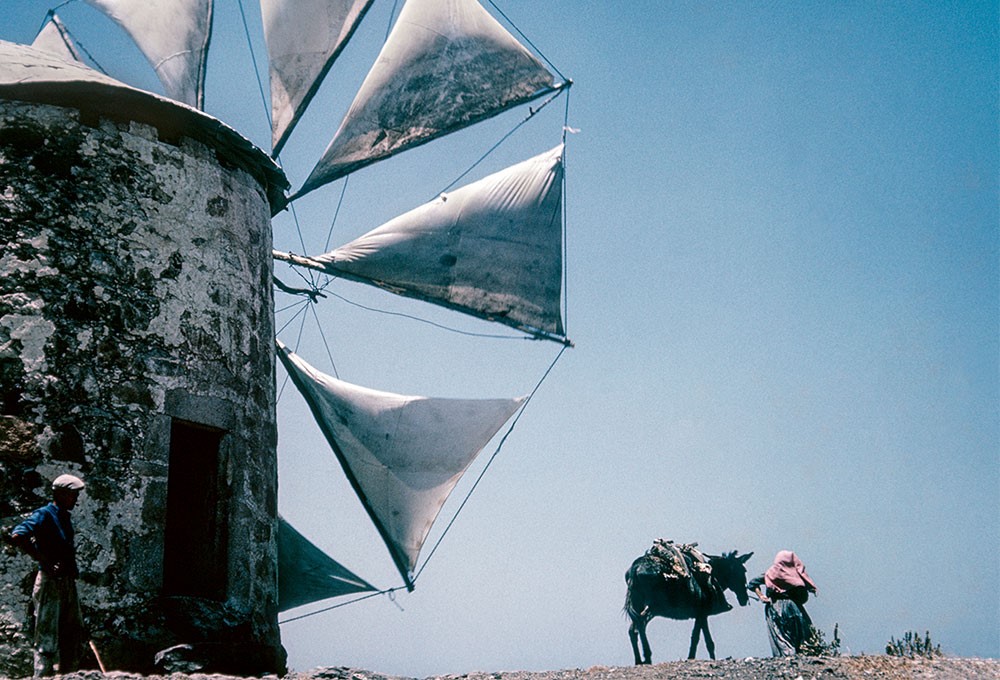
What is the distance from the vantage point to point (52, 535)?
6.74 m

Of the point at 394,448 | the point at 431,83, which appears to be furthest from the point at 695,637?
the point at 431,83

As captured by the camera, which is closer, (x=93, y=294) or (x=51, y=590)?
(x=51, y=590)

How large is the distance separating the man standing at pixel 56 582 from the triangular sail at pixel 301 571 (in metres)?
6.42

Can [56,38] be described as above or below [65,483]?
above

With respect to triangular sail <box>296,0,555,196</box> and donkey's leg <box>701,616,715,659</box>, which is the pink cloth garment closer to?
donkey's leg <box>701,616,715,659</box>

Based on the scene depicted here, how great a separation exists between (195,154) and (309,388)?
16.6 feet

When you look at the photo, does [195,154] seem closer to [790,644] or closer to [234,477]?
[234,477]

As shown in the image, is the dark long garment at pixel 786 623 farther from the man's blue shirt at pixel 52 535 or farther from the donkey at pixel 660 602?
the man's blue shirt at pixel 52 535

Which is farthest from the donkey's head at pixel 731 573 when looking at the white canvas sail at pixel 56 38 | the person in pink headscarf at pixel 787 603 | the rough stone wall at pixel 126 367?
the white canvas sail at pixel 56 38

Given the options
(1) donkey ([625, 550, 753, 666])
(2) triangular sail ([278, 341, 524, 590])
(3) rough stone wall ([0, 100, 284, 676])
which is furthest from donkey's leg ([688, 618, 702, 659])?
(3) rough stone wall ([0, 100, 284, 676])

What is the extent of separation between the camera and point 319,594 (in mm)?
13664

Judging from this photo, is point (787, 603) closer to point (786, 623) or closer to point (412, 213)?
point (786, 623)

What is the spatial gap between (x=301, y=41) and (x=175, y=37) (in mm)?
2021


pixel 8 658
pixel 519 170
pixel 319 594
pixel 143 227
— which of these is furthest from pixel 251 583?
pixel 519 170
